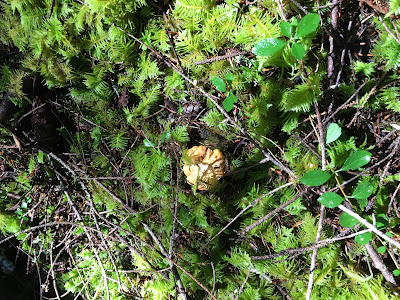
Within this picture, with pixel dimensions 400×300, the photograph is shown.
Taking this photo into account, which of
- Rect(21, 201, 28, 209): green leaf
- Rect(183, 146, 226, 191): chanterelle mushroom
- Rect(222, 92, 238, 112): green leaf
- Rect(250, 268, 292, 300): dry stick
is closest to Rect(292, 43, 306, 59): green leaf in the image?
Rect(222, 92, 238, 112): green leaf

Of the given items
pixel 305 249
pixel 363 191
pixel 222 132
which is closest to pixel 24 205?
pixel 222 132

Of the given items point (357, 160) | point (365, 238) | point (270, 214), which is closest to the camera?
point (357, 160)

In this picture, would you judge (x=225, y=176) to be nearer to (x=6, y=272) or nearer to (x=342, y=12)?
(x=342, y=12)

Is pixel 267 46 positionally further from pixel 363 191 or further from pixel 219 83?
pixel 363 191

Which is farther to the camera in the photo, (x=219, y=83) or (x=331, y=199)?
(x=219, y=83)

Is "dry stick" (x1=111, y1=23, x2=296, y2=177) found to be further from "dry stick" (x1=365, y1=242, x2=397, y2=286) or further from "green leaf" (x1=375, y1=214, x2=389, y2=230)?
"dry stick" (x1=365, y1=242, x2=397, y2=286)

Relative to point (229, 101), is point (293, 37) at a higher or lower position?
higher

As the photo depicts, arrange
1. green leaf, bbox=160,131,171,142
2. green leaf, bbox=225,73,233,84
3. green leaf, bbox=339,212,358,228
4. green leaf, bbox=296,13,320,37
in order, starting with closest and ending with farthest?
green leaf, bbox=296,13,320,37 → green leaf, bbox=339,212,358,228 → green leaf, bbox=225,73,233,84 → green leaf, bbox=160,131,171,142
